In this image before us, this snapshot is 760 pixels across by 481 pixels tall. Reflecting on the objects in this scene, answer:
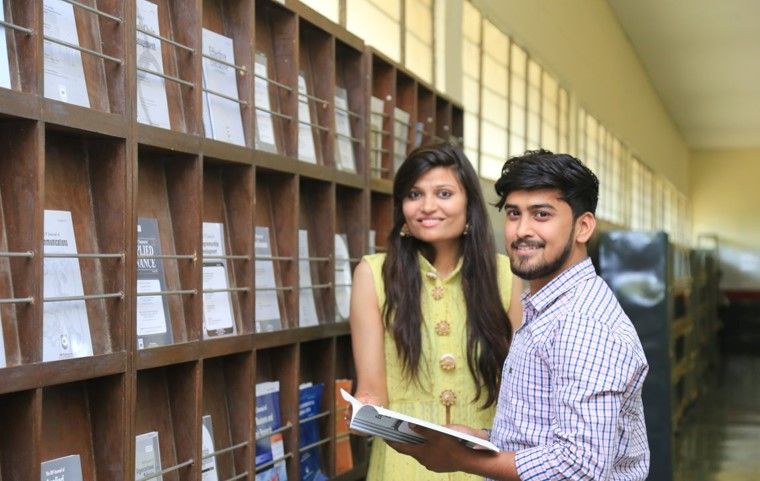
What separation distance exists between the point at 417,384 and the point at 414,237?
39 centimetres

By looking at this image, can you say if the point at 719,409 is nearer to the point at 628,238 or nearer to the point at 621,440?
the point at 628,238

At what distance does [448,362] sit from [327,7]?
1.55 m

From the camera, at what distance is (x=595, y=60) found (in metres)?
10.4

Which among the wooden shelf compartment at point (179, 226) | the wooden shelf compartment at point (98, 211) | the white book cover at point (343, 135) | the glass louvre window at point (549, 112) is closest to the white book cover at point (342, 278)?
the white book cover at point (343, 135)

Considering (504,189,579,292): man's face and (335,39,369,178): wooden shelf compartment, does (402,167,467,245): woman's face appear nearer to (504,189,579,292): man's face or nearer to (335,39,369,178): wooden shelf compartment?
(335,39,369,178): wooden shelf compartment

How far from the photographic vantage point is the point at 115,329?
210cm

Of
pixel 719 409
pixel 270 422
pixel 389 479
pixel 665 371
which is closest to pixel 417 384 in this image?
pixel 389 479

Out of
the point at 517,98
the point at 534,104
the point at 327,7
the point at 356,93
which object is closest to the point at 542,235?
the point at 356,93

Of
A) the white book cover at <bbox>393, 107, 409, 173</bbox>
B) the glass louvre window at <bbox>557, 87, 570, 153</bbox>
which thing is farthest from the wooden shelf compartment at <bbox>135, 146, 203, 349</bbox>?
the glass louvre window at <bbox>557, 87, 570, 153</bbox>

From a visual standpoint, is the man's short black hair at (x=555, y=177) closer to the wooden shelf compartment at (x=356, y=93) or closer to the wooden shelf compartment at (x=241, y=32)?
the wooden shelf compartment at (x=241, y=32)

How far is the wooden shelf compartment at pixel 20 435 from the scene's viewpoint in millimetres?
1849

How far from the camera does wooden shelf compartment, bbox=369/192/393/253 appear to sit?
3.69 meters

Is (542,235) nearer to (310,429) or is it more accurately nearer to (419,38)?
(310,429)

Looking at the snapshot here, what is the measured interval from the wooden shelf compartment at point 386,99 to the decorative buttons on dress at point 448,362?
1.12 metres
